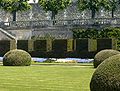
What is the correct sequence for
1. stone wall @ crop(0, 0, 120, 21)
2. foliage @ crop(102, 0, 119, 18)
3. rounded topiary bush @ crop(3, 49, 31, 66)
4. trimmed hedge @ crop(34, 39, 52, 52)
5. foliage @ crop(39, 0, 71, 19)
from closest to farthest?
rounded topiary bush @ crop(3, 49, 31, 66) → trimmed hedge @ crop(34, 39, 52, 52) → foliage @ crop(102, 0, 119, 18) → foliage @ crop(39, 0, 71, 19) → stone wall @ crop(0, 0, 120, 21)

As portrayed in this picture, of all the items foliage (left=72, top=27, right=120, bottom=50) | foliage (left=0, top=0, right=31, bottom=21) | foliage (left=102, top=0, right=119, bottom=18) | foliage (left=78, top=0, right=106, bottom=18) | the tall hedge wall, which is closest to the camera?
the tall hedge wall

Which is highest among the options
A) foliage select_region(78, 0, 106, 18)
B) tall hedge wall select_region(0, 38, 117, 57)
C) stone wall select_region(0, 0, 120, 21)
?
foliage select_region(78, 0, 106, 18)

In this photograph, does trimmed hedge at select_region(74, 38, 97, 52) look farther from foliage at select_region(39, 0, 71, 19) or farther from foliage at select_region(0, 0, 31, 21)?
foliage at select_region(0, 0, 31, 21)

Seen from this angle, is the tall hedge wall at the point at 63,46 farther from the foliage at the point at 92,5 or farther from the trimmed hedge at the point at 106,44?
the foliage at the point at 92,5

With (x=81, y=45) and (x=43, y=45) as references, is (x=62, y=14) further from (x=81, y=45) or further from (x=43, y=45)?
(x=81, y=45)

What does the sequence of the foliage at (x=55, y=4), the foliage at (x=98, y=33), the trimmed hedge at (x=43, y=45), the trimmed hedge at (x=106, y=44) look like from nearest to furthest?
the trimmed hedge at (x=106, y=44) → the trimmed hedge at (x=43, y=45) → the foliage at (x=98, y=33) → the foliage at (x=55, y=4)

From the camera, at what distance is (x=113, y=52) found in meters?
32.2

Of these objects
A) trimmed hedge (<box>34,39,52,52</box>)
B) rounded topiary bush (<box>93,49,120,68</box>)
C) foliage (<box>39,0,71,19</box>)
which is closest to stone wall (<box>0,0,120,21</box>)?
foliage (<box>39,0,71,19</box>)

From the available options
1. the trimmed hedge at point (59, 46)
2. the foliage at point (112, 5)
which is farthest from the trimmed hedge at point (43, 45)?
the foliage at point (112, 5)

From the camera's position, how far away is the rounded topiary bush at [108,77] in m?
11.9

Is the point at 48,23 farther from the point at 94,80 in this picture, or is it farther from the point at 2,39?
the point at 94,80

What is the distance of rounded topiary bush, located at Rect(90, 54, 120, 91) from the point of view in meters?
11.9

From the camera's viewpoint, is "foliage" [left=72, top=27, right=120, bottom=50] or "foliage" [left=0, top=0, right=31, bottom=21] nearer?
"foliage" [left=72, top=27, right=120, bottom=50]

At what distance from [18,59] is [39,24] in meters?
28.8
